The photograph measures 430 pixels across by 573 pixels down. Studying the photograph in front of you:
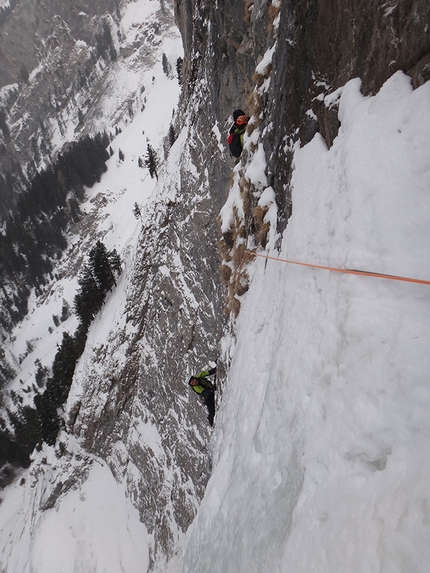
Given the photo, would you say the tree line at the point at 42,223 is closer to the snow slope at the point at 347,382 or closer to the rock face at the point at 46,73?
the rock face at the point at 46,73

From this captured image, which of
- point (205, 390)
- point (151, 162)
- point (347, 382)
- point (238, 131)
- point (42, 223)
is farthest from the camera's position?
point (42, 223)

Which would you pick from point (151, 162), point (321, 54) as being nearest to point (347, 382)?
point (321, 54)

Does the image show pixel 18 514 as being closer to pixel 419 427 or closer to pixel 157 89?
pixel 419 427

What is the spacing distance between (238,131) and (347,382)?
8.04 meters

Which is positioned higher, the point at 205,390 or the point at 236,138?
the point at 236,138

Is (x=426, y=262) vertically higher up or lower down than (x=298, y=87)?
lower down

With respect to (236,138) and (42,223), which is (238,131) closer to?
(236,138)

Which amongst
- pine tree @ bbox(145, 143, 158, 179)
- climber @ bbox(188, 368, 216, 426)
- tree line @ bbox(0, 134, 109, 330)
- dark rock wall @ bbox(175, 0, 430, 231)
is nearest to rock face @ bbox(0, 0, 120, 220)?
tree line @ bbox(0, 134, 109, 330)

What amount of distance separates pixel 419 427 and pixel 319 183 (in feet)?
11.4

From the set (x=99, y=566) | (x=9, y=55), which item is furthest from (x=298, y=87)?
→ (x=9, y=55)

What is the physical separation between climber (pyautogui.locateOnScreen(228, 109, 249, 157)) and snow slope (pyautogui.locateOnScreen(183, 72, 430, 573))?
4407 millimetres

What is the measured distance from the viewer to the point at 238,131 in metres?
9.24

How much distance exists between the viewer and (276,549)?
131 inches

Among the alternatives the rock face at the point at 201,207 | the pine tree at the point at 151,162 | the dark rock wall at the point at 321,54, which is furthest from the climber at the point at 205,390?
the pine tree at the point at 151,162
